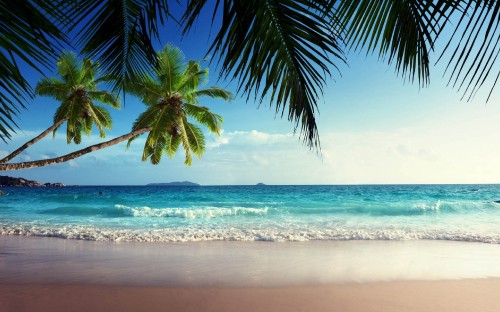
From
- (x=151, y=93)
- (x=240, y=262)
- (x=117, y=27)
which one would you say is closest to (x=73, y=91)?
(x=151, y=93)

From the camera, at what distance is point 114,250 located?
326 inches

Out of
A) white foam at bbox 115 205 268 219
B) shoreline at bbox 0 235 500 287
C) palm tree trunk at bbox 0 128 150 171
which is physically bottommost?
white foam at bbox 115 205 268 219

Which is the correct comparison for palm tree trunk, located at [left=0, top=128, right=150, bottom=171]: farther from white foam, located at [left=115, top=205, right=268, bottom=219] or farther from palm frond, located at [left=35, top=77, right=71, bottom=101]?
white foam, located at [left=115, top=205, right=268, bottom=219]

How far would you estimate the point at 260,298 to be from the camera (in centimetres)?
472

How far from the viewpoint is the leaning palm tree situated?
13.0m

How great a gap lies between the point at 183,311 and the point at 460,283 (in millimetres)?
4192

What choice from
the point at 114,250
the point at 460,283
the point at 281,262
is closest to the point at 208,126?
the point at 114,250

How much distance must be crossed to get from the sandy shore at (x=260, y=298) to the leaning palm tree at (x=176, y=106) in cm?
768

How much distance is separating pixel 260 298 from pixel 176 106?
9847 mm

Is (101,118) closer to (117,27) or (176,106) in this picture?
(176,106)

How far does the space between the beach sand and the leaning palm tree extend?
5676 millimetres

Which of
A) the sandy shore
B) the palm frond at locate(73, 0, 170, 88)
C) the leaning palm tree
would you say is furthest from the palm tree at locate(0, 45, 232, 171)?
the palm frond at locate(73, 0, 170, 88)

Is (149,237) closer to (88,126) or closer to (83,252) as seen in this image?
(83,252)

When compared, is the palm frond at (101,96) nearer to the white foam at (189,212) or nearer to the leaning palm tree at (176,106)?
the leaning palm tree at (176,106)
